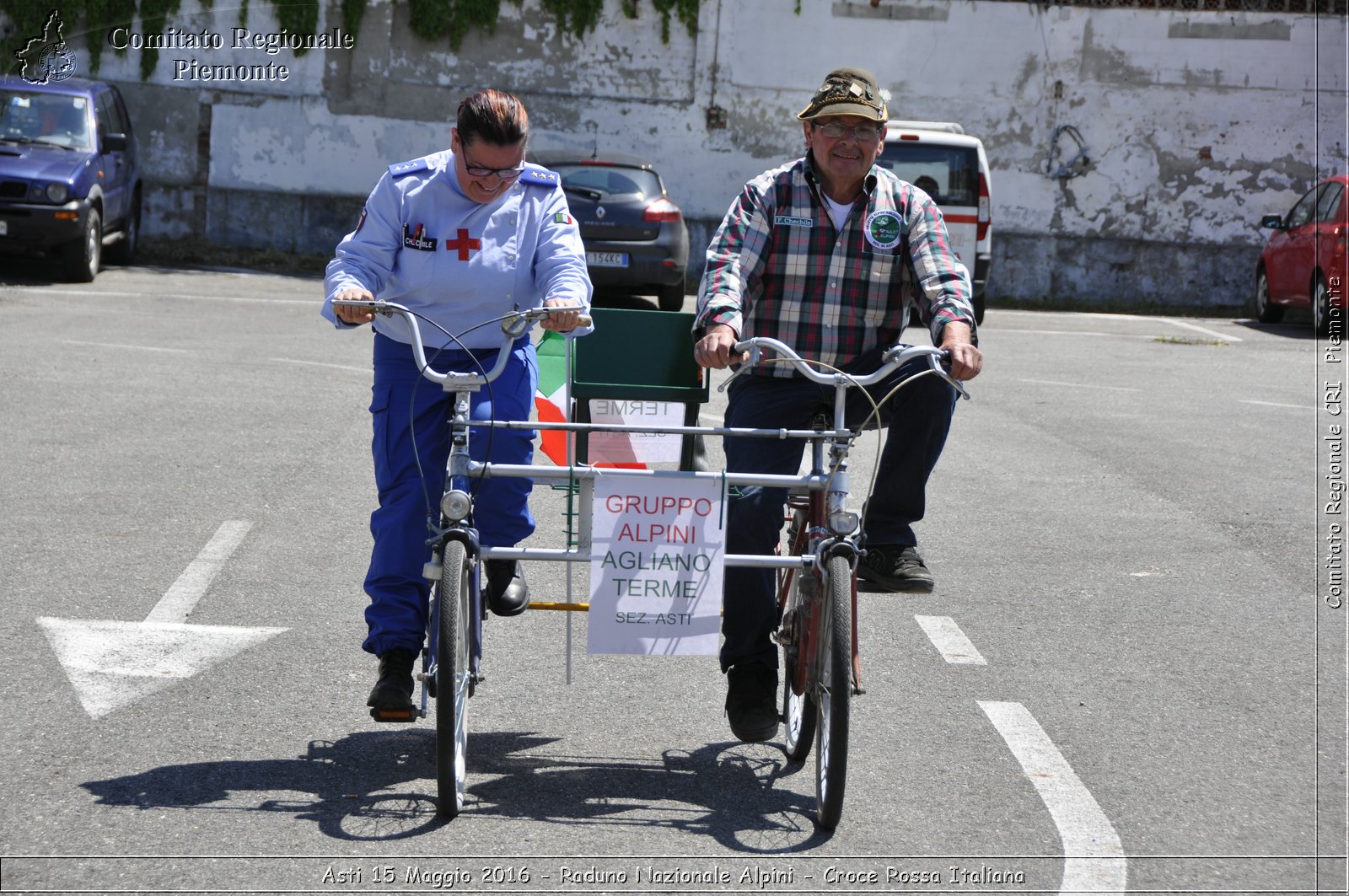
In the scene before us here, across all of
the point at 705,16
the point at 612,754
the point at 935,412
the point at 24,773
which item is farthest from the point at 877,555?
the point at 705,16

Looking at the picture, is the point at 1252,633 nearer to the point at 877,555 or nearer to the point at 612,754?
the point at 877,555

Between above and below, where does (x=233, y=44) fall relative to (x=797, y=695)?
above

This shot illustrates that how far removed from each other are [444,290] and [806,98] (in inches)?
785

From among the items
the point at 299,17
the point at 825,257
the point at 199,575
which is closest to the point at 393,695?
the point at 825,257

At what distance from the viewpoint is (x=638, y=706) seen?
17.1ft

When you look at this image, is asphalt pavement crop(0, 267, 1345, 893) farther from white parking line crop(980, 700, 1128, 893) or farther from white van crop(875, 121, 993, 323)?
white van crop(875, 121, 993, 323)

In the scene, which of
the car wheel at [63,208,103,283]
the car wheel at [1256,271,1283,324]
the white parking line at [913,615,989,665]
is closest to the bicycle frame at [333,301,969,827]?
the white parking line at [913,615,989,665]

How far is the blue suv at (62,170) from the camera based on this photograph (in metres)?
16.5

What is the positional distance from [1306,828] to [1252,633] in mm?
2115

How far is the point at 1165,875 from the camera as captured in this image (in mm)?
3980

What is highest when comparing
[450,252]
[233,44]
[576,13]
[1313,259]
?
[576,13]

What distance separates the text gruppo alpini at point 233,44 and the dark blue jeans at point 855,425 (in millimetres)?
20197

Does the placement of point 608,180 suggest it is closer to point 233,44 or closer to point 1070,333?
point 1070,333

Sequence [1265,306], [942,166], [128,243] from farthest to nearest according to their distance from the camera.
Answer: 1. [1265,306]
2. [128,243]
3. [942,166]
